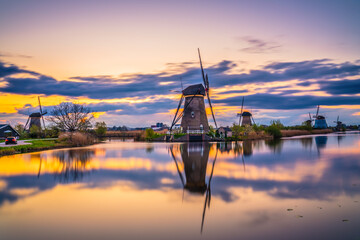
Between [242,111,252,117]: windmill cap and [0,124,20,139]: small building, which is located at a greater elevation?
[242,111,252,117]: windmill cap

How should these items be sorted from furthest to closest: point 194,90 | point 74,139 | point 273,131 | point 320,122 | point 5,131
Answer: point 320,122 → point 273,131 → point 194,90 → point 5,131 → point 74,139

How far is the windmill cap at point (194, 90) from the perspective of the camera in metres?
48.9

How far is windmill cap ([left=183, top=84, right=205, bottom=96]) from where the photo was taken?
4888 centimetres

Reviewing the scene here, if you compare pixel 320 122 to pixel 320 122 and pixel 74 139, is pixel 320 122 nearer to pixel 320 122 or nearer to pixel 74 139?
pixel 320 122

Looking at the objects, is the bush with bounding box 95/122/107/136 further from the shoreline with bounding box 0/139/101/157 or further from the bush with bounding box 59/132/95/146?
the shoreline with bounding box 0/139/101/157

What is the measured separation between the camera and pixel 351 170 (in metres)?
15.4

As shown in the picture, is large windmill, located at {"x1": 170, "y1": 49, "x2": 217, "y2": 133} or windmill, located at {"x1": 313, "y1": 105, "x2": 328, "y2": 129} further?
windmill, located at {"x1": 313, "y1": 105, "x2": 328, "y2": 129}

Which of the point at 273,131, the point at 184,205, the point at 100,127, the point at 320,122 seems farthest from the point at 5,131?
the point at 320,122

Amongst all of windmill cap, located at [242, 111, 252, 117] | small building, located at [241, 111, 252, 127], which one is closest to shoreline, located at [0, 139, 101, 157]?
small building, located at [241, 111, 252, 127]

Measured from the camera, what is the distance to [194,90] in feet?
161

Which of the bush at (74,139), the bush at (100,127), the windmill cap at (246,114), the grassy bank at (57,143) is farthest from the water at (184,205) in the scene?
the windmill cap at (246,114)

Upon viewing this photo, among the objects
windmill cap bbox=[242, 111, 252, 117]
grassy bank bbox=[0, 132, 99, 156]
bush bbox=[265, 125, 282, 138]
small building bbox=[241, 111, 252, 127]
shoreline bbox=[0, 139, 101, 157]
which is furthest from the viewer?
windmill cap bbox=[242, 111, 252, 117]

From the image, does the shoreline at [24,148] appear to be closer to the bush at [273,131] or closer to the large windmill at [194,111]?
the large windmill at [194,111]

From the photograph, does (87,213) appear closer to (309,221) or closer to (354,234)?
(309,221)
